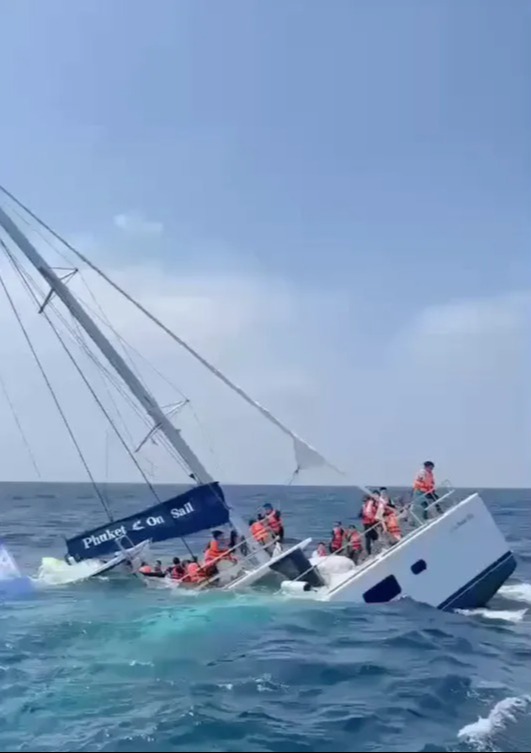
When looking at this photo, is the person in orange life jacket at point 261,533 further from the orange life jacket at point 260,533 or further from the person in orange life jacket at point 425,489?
the person in orange life jacket at point 425,489

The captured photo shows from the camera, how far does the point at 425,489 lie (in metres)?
21.7

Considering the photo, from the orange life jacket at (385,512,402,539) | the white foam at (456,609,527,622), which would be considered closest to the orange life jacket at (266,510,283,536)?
the orange life jacket at (385,512,402,539)

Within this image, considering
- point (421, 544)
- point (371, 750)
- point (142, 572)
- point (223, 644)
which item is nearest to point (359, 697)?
point (371, 750)

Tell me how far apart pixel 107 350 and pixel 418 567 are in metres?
9.84

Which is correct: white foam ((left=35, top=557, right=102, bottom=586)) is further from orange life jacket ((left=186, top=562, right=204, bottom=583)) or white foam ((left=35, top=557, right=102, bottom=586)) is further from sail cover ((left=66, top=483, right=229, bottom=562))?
orange life jacket ((left=186, top=562, right=204, bottom=583))

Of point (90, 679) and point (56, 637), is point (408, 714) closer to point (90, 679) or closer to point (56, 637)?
point (90, 679)

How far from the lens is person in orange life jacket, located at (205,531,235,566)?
2181 cm

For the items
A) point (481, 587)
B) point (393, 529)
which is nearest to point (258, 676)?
point (393, 529)

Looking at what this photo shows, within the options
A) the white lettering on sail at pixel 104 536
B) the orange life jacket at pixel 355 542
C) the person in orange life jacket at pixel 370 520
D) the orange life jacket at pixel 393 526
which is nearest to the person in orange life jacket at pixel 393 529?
the orange life jacket at pixel 393 526

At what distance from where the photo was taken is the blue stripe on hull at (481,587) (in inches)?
787

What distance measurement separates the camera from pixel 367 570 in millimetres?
19203

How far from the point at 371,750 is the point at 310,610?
27.6 feet

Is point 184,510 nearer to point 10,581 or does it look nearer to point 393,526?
point 393,526

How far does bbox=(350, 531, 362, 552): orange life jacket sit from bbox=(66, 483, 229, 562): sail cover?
3.14 m
